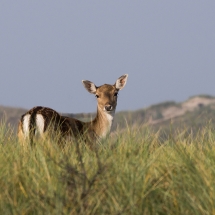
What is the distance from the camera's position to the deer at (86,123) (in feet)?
35.7

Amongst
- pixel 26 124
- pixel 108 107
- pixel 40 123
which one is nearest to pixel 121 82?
pixel 108 107

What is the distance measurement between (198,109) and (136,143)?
5543 cm

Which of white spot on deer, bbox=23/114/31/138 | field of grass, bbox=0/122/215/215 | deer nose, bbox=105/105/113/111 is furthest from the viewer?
deer nose, bbox=105/105/113/111

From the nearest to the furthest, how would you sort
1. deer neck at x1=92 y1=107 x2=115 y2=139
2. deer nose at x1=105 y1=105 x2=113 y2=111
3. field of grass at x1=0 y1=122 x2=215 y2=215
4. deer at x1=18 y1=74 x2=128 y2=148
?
1. field of grass at x1=0 y1=122 x2=215 y2=215
2. deer at x1=18 y1=74 x2=128 y2=148
3. deer nose at x1=105 y1=105 x2=113 y2=111
4. deer neck at x1=92 y1=107 x2=115 y2=139

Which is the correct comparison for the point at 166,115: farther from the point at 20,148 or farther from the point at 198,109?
the point at 20,148

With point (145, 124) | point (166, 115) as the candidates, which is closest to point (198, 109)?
point (166, 115)

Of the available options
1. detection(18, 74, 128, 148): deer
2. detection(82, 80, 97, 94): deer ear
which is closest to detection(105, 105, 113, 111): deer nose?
detection(18, 74, 128, 148): deer

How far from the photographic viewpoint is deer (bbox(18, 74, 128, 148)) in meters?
10.9

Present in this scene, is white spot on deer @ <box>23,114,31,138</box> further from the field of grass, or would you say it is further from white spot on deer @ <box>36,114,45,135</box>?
the field of grass

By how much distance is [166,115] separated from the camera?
220 feet

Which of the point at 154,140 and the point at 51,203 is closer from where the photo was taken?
the point at 51,203

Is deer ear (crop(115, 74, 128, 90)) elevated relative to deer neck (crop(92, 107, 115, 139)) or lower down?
elevated

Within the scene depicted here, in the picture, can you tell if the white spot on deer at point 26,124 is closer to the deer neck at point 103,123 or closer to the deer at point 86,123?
the deer at point 86,123

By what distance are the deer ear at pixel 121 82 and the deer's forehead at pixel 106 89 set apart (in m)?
0.17
